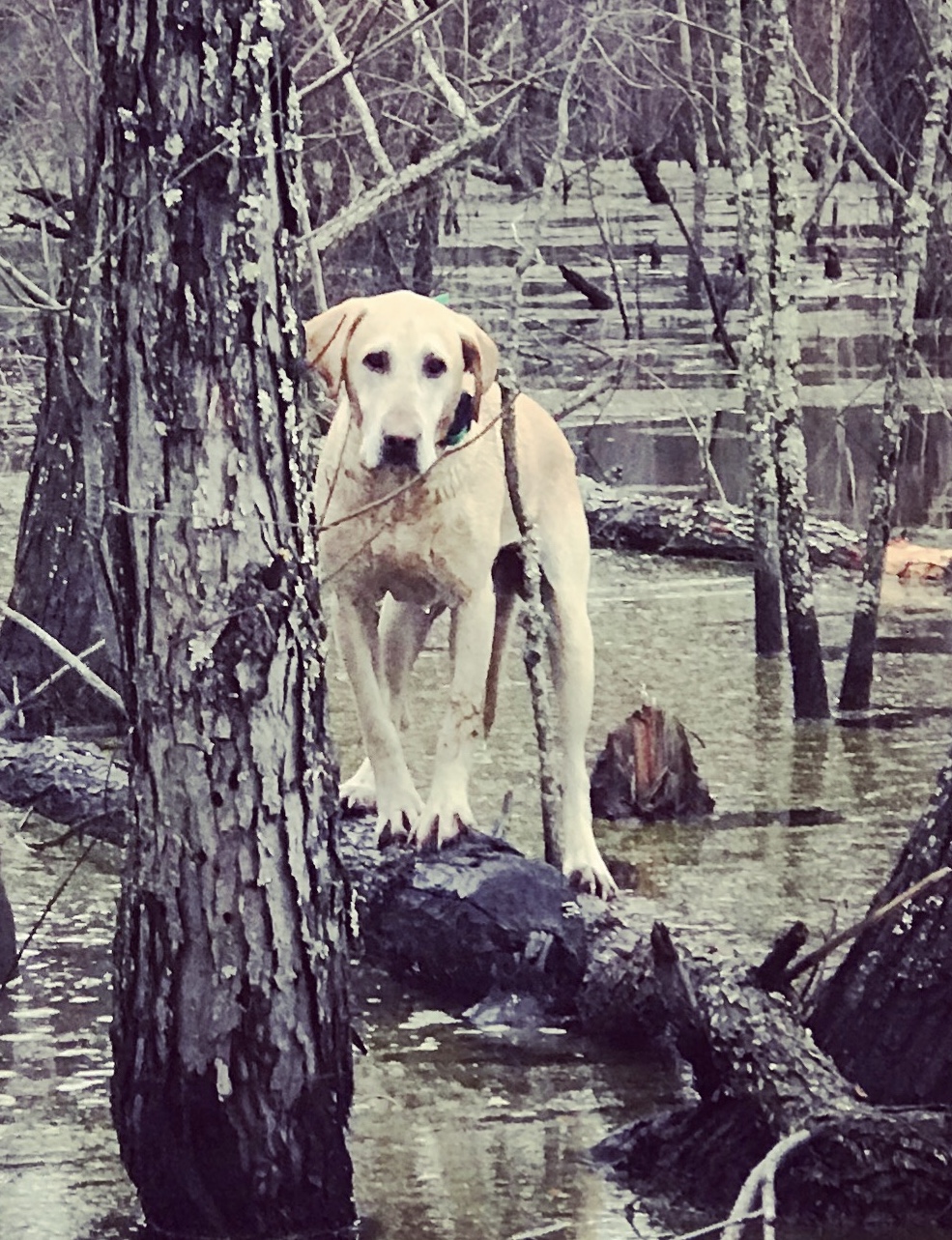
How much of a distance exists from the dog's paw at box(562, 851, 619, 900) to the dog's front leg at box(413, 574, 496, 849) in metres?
0.37

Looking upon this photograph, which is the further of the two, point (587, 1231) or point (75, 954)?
point (75, 954)

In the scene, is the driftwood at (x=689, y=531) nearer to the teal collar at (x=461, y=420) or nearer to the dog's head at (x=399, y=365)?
the teal collar at (x=461, y=420)

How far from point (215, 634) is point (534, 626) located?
100 inches

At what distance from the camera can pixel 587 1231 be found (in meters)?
4.70

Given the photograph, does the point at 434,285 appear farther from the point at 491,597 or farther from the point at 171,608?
the point at 171,608

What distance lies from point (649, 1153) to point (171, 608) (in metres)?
1.53

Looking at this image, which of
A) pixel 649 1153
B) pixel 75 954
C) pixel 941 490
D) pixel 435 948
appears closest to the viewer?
pixel 649 1153

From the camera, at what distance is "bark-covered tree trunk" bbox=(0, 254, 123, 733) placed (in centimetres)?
973

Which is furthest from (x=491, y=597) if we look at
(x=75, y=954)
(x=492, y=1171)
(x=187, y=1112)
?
(x=187, y=1112)

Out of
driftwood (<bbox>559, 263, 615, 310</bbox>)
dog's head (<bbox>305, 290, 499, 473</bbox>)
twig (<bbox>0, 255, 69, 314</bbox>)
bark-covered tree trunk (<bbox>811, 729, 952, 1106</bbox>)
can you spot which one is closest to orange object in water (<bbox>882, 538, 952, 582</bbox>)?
dog's head (<bbox>305, 290, 499, 473</bbox>)

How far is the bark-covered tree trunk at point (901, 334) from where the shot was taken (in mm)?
8938

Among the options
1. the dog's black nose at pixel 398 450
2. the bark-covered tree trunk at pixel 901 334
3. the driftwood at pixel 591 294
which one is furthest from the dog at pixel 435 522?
→ the driftwood at pixel 591 294

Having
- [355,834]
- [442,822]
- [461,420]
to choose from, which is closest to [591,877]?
[442,822]

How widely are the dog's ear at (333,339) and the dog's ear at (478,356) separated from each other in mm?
270
